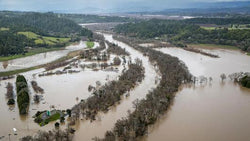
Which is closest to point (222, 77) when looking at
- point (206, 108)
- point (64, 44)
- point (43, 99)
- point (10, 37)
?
point (206, 108)

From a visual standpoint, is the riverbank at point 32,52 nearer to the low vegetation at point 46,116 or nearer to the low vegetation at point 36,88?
the low vegetation at point 36,88

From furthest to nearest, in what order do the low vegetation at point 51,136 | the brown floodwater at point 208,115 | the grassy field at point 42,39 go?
the grassy field at point 42,39 → the brown floodwater at point 208,115 → the low vegetation at point 51,136

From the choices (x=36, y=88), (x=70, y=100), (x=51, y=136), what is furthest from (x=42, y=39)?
(x=51, y=136)

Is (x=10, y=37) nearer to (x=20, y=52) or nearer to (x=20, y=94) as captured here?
(x=20, y=52)

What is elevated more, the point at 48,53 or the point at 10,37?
the point at 10,37

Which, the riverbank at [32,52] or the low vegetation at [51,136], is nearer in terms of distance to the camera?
the low vegetation at [51,136]

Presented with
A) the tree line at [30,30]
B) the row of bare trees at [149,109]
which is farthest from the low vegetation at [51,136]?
the tree line at [30,30]

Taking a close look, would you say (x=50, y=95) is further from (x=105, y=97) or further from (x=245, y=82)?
(x=245, y=82)

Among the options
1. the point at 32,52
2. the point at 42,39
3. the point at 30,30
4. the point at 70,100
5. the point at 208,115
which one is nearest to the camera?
the point at 208,115
